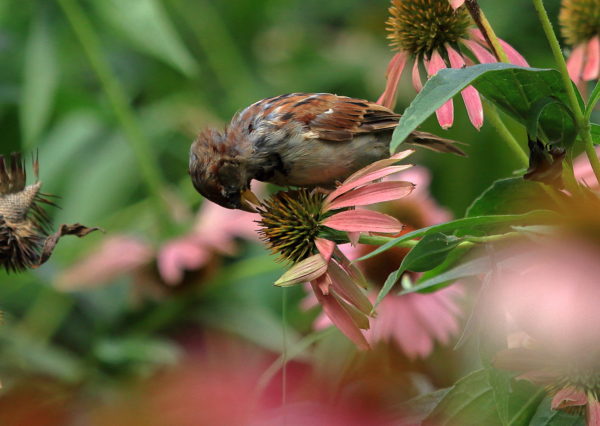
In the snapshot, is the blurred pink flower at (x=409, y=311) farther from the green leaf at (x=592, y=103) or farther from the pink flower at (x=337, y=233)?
the green leaf at (x=592, y=103)

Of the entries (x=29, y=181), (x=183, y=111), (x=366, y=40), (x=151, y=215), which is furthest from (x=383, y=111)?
(x=366, y=40)

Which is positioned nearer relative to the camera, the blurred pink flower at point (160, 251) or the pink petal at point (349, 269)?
the pink petal at point (349, 269)

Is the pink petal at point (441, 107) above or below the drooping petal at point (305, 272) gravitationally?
above

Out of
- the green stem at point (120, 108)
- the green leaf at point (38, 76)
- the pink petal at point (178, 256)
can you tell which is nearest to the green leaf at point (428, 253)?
the pink petal at point (178, 256)

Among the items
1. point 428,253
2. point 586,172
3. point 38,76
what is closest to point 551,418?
point 428,253

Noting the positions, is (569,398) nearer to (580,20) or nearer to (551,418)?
(551,418)
